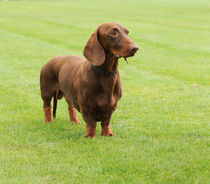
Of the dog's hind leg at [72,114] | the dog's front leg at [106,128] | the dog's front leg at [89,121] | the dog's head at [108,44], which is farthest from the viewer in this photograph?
the dog's hind leg at [72,114]

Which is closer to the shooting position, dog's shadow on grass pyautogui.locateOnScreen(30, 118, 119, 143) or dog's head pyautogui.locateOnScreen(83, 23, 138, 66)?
dog's head pyautogui.locateOnScreen(83, 23, 138, 66)

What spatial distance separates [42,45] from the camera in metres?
17.6

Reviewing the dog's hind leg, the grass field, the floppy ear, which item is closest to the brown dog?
the floppy ear

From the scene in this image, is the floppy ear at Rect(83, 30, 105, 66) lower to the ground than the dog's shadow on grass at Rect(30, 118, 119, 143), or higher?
higher

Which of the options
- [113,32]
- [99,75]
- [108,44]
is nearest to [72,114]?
[99,75]

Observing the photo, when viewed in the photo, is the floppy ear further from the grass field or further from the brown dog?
the grass field

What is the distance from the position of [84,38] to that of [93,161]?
14.3m

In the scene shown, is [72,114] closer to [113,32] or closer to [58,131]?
[58,131]

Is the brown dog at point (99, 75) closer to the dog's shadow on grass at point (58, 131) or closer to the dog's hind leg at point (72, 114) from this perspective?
the dog's shadow on grass at point (58, 131)

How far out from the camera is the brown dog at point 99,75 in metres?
5.73

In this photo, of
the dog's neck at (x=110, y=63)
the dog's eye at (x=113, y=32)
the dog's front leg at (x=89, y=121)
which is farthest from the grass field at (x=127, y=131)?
the dog's eye at (x=113, y=32)

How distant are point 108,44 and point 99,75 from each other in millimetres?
438

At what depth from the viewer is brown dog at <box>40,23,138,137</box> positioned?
5730 mm

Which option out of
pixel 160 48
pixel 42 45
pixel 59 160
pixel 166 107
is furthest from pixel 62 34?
pixel 59 160
